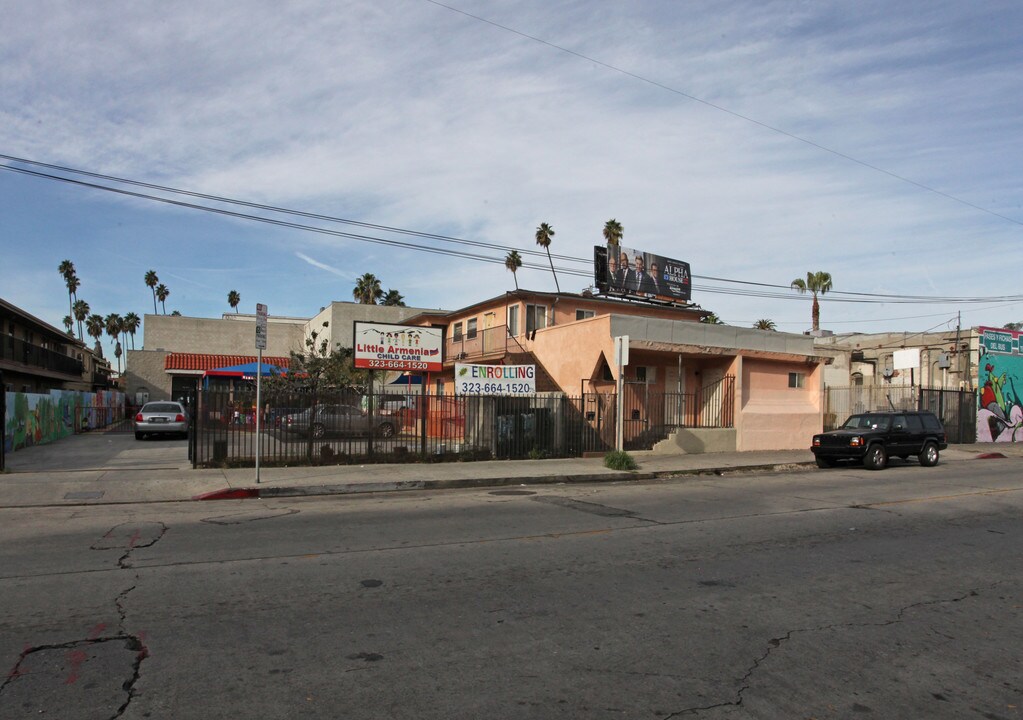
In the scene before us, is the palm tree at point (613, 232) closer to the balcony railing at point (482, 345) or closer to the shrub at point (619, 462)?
the balcony railing at point (482, 345)

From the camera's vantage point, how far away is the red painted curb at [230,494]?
12.8 meters

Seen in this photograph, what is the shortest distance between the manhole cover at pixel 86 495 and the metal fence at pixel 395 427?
2.93m

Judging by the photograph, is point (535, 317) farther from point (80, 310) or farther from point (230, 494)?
point (80, 310)

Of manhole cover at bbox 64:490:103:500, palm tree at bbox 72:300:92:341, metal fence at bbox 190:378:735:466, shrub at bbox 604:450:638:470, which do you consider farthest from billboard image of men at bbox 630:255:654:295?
palm tree at bbox 72:300:92:341

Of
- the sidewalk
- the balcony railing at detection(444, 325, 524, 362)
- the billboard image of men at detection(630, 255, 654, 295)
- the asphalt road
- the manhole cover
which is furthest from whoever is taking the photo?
the billboard image of men at detection(630, 255, 654, 295)

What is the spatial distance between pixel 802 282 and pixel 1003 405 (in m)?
19.9

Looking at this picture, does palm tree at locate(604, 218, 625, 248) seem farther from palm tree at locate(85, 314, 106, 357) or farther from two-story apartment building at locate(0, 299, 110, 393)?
palm tree at locate(85, 314, 106, 357)

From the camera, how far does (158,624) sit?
5500 millimetres

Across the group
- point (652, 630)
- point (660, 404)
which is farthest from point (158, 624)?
point (660, 404)

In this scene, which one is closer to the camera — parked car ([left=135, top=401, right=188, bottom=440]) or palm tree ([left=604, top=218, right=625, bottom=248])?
parked car ([left=135, top=401, right=188, bottom=440])

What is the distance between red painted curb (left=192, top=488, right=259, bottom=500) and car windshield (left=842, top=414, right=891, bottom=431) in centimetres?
1570

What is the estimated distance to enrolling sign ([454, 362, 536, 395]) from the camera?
1975 centimetres

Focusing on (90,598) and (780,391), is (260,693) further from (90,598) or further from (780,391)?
(780,391)

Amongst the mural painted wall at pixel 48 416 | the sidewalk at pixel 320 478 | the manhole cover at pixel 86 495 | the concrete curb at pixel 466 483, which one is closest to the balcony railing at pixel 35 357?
the mural painted wall at pixel 48 416
